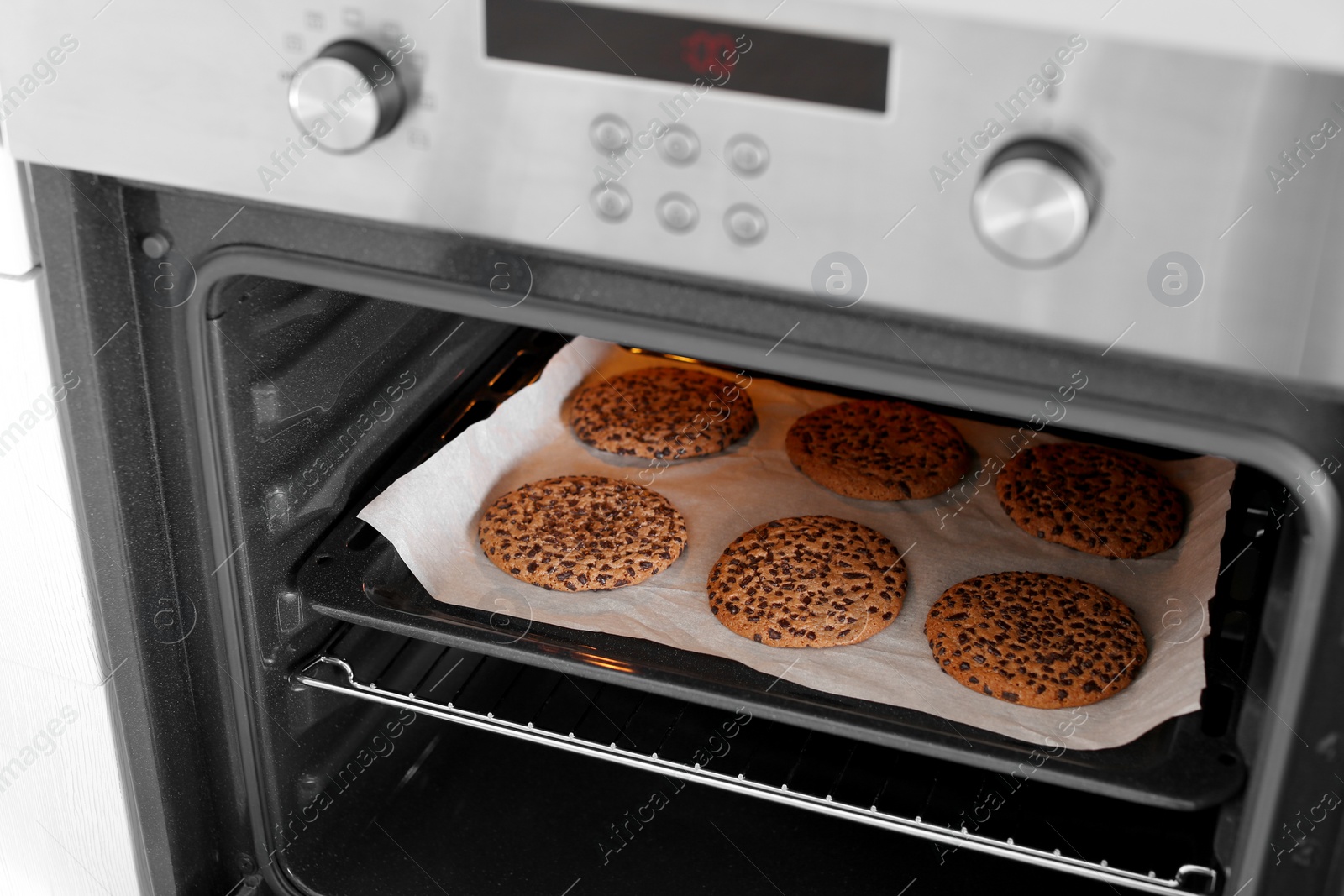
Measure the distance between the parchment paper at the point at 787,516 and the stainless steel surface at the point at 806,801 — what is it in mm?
116

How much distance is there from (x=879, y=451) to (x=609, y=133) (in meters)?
0.90

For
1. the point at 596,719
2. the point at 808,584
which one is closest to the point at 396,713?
the point at 596,719

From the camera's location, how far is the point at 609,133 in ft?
2.61

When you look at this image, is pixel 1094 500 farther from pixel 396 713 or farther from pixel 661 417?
pixel 396 713

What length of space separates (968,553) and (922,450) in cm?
18

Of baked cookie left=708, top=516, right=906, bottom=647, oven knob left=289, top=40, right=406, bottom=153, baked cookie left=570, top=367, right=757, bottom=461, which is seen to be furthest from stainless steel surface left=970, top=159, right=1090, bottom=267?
baked cookie left=570, top=367, right=757, bottom=461

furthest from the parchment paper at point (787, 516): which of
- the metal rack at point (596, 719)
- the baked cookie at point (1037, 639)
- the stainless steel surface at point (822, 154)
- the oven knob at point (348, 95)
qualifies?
the oven knob at point (348, 95)

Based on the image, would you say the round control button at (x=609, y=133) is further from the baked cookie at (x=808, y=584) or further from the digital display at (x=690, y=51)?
the baked cookie at (x=808, y=584)

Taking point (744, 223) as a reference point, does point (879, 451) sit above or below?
below

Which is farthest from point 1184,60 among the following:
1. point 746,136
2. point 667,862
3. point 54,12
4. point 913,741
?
point 667,862

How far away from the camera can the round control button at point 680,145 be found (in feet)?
2.56

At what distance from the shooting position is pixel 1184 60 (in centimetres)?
67

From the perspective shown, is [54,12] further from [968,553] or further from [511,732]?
[968,553]

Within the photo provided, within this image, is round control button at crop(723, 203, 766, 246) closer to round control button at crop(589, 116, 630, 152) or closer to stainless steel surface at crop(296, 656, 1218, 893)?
round control button at crop(589, 116, 630, 152)
